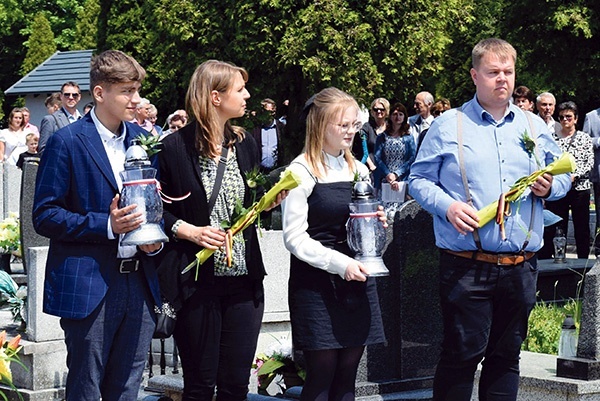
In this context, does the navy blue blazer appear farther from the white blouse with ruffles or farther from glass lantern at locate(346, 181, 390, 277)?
glass lantern at locate(346, 181, 390, 277)

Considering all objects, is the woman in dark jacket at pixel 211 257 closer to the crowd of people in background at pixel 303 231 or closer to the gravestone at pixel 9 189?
the crowd of people in background at pixel 303 231

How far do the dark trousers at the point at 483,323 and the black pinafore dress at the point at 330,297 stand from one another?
0.38 meters

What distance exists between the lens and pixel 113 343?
532 centimetres

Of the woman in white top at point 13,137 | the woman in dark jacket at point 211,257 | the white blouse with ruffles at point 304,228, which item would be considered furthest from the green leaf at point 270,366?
the woman in white top at point 13,137

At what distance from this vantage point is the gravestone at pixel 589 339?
21.7 ft

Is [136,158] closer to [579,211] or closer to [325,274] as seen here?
[325,274]

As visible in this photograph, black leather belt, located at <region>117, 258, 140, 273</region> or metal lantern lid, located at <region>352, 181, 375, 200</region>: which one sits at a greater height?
metal lantern lid, located at <region>352, 181, 375, 200</region>

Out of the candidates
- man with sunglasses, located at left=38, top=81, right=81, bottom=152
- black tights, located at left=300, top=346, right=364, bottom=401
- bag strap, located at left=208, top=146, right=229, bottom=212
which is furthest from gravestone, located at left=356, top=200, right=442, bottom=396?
man with sunglasses, located at left=38, top=81, right=81, bottom=152

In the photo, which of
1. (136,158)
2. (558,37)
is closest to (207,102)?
(136,158)

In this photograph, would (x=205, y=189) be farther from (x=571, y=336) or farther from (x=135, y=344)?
(x=571, y=336)

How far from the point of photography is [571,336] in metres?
6.88

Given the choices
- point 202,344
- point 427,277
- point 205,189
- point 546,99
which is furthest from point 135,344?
point 546,99

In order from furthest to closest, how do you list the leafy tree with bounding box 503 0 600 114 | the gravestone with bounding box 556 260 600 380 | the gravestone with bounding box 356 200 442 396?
the leafy tree with bounding box 503 0 600 114
the gravestone with bounding box 356 200 442 396
the gravestone with bounding box 556 260 600 380

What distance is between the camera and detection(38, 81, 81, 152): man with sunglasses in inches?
460
